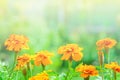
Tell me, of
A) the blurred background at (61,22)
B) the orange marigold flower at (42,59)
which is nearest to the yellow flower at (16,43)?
the orange marigold flower at (42,59)

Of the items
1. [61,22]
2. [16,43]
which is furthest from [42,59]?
[61,22]

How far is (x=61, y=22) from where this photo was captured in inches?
72.9

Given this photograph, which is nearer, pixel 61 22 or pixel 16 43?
pixel 16 43

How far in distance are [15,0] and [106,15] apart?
1.44ft

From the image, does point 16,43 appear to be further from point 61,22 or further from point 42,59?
point 61,22

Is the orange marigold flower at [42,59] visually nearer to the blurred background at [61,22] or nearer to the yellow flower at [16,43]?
the yellow flower at [16,43]

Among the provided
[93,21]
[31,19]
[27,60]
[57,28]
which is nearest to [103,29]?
[93,21]

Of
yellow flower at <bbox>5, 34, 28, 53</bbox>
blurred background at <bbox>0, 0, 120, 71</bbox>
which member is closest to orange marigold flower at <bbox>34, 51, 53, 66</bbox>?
yellow flower at <bbox>5, 34, 28, 53</bbox>

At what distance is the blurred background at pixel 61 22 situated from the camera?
1845mm

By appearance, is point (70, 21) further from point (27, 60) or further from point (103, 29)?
point (27, 60)

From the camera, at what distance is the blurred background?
1.84 meters

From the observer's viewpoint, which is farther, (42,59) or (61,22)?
(61,22)

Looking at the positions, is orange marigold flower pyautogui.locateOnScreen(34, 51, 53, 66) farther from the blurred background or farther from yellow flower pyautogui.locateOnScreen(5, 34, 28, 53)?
the blurred background

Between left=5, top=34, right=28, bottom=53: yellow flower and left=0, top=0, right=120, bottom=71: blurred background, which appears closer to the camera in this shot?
left=5, top=34, right=28, bottom=53: yellow flower
